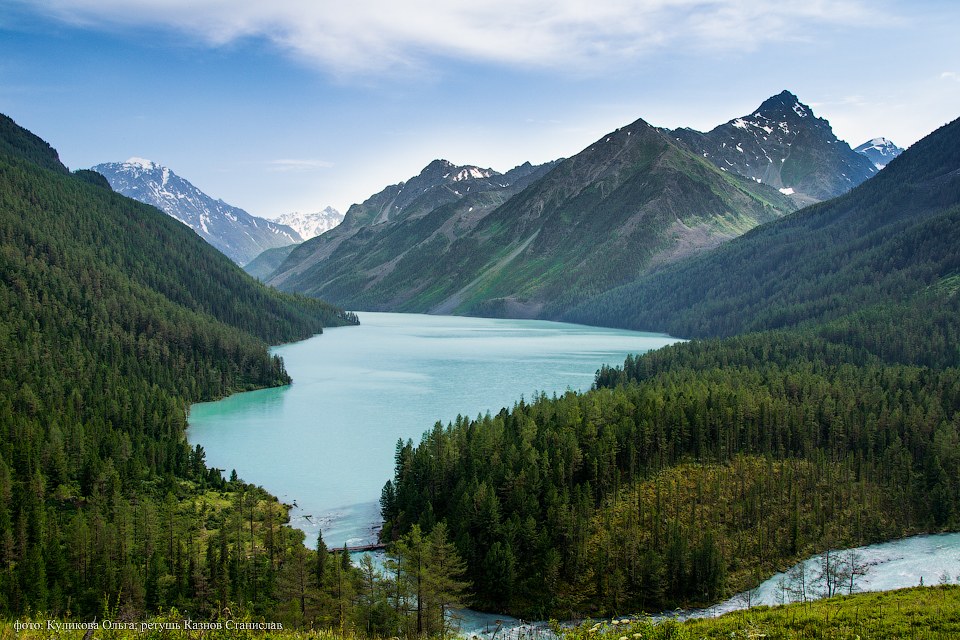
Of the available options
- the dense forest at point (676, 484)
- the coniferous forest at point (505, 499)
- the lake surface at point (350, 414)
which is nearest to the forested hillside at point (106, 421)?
the coniferous forest at point (505, 499)

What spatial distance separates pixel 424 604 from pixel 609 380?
80.4 metres

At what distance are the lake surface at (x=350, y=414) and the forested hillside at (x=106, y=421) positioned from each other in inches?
192

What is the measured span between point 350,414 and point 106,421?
3441cm

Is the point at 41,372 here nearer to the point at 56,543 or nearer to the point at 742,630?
the point at 56,543

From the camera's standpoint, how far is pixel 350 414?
10381 cm

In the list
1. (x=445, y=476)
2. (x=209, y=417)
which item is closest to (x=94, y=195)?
(x=209, y=417)

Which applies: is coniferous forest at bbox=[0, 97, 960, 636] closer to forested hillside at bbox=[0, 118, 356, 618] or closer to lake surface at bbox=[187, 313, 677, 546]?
forested hillside at bbox=[0, 118, 356, 618]

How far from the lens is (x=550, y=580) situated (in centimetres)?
4606

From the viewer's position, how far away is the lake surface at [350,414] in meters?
64.9

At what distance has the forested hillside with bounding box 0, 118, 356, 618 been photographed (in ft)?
134

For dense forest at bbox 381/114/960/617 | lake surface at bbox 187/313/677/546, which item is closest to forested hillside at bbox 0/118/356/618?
lake surface at bbox 187/313/677/546

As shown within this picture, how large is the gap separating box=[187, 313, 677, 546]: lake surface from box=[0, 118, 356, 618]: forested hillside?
4.86 m

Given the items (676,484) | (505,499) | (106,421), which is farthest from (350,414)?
(676,484)

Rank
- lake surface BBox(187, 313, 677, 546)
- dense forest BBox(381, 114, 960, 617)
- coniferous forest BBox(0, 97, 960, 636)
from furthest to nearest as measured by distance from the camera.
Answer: lake surface BBox(187, 313, 677, 546)
dense forest BBox(381, 114, 960, 617)
coniferous forest BBox(0, 97, 960, 636)
